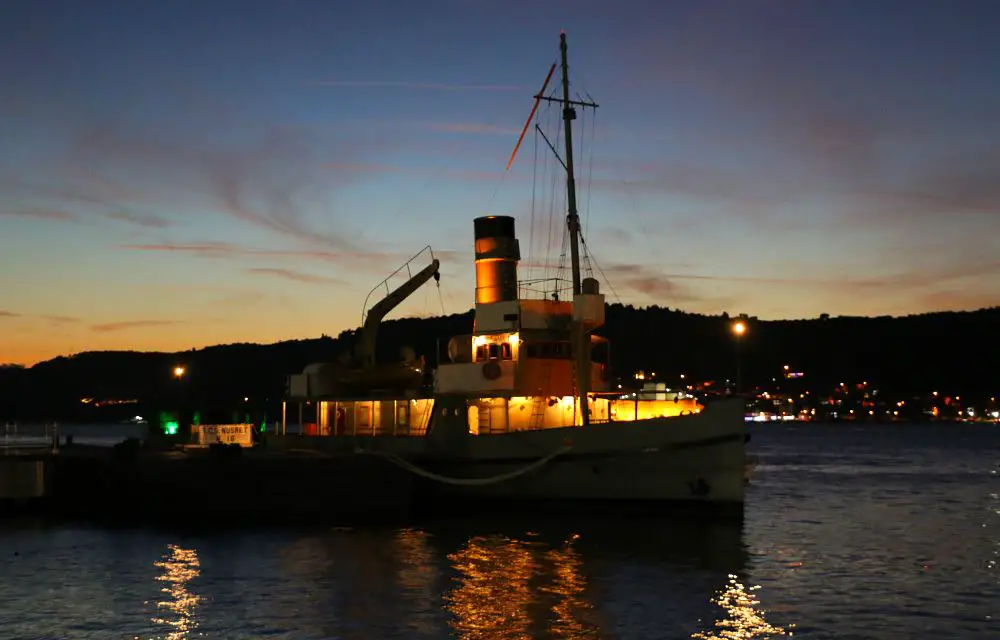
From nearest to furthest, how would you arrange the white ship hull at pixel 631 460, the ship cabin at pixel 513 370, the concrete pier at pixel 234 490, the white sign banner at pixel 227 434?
the white ship hull at pixel 631 460, the concrete pier at pixel 234 490, the ship cabin at pixel 513 370, the white sign banner at pixel 227 434

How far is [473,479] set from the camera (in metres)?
38.2

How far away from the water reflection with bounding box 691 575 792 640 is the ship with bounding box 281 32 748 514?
9083 mm

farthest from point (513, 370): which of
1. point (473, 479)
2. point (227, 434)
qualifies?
point (227, 434)

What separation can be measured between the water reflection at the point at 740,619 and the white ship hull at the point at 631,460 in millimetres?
8869

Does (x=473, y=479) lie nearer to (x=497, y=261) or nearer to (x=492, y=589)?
(x=497, y=261)


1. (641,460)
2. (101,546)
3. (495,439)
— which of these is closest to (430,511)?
(495,439)

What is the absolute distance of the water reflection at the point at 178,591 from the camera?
71.5 ft

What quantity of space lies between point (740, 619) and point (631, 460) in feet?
43.7

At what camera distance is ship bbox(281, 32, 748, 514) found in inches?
1377

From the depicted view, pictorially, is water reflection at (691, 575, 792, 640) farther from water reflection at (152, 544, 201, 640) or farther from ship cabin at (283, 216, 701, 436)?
ship cabin at (283, 216, 701, 436)

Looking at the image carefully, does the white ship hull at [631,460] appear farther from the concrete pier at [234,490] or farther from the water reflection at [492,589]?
the water reflection at [492,589]

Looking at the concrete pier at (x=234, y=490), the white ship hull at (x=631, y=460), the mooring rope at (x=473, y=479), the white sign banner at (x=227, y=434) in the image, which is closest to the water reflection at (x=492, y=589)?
the mooring rope at (x=473, y=479)

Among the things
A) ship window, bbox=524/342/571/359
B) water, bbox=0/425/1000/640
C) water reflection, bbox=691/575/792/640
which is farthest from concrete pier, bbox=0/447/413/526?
water reflection, bbox=691/575/792/640

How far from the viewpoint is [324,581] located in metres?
26.2
